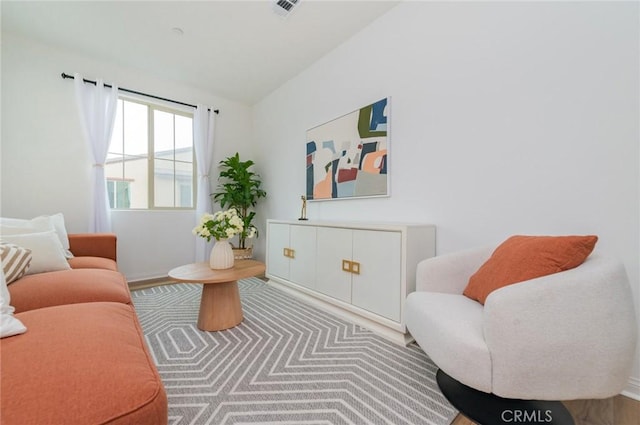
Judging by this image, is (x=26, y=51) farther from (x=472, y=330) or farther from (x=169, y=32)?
(x=472, y=330)

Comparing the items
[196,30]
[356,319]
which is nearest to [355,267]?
[356,319]

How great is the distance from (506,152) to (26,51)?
171 inches

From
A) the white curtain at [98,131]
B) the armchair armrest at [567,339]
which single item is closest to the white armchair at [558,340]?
the armchair armrest at [567,339]

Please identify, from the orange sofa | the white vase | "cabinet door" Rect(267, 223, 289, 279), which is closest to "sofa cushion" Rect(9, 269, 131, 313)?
the orange sofa

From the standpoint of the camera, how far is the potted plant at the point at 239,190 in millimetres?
3609

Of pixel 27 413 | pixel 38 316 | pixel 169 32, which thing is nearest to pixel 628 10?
pixel 27 413

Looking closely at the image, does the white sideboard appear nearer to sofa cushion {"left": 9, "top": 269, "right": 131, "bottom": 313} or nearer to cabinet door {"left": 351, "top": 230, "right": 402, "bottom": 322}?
cabinet door {"left": 351, "top": 230, "right": 402, "bottom": 322}

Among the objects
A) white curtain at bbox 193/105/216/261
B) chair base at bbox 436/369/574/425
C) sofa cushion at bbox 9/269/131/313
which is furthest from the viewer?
white curtain at bbox 193/105/216/261

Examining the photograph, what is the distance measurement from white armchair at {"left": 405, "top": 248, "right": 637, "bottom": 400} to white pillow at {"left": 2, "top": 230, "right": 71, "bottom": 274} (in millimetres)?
2297

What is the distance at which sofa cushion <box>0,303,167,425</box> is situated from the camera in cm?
53

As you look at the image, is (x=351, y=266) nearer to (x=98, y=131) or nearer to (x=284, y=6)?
(x=284, y=6)

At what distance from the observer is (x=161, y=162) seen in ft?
11.1

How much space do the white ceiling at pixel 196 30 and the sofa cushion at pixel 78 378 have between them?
2489 millimetres

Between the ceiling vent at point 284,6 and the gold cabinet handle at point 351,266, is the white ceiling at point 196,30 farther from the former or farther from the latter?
the gold cabinet handle at point 351,266
